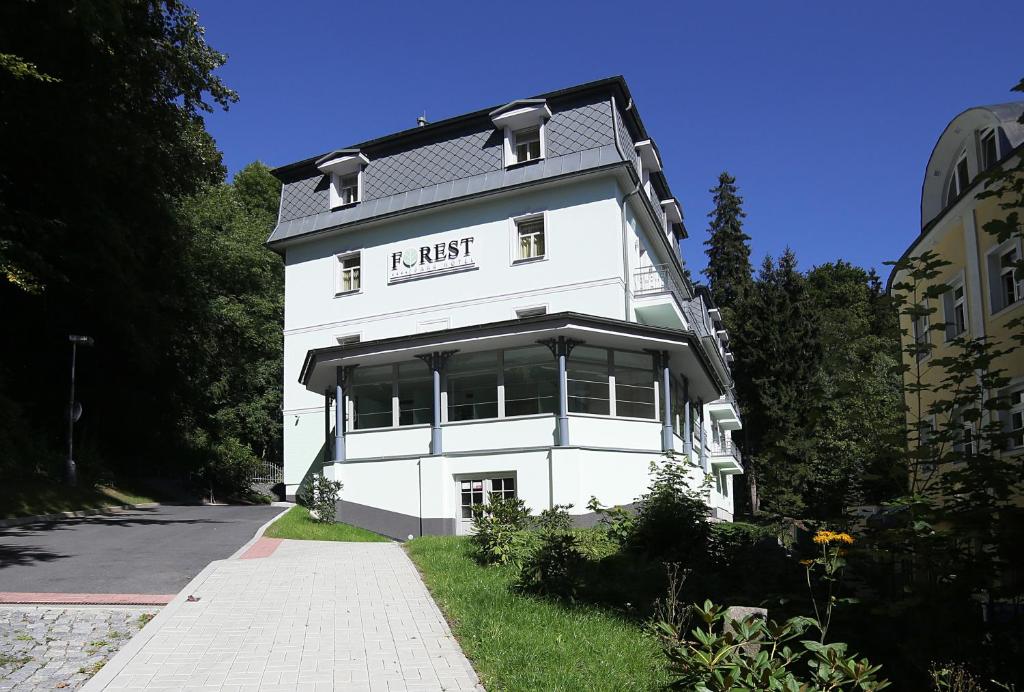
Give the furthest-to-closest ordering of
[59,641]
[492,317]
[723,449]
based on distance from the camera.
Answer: [723,449], [492,317], [59,641]

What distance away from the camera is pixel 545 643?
704 cm

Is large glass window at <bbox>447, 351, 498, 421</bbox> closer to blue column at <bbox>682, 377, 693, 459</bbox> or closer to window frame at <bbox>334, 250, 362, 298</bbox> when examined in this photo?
blue column at <bbox>682, 377, 693, 459</bbox>

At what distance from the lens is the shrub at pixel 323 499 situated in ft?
64.7

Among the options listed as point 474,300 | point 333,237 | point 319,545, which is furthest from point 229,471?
point 319,545

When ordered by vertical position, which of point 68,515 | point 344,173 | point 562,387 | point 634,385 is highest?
point 344,173

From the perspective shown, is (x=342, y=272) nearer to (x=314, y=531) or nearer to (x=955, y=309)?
(x=314, y=531)

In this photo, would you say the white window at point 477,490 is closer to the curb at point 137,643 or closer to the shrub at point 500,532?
the shrub at point 500,532

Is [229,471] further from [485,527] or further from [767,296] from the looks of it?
[767,296]

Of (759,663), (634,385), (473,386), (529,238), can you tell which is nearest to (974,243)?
(634,385)

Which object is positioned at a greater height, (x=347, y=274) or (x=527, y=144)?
(x=527, y=144)

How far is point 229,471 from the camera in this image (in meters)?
37.2

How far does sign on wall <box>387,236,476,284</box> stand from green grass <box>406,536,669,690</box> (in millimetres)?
17515

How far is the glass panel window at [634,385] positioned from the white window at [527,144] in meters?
8.39

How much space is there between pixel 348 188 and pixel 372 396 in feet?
36.3
